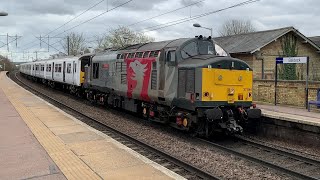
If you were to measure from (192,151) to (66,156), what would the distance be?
354cm

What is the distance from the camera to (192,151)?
32.4 feet

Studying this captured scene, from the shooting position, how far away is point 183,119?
1129 cm

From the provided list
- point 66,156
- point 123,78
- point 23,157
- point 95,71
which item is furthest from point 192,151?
point 95,71

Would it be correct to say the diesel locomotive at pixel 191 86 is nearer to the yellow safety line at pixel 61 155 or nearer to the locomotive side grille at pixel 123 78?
the locomotive side grille at pixel 123 78

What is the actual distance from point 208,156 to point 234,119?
2190 millimetres

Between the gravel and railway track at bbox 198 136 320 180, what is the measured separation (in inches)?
6.2

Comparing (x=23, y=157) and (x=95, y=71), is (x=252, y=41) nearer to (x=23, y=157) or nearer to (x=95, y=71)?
(x=95, y=71)

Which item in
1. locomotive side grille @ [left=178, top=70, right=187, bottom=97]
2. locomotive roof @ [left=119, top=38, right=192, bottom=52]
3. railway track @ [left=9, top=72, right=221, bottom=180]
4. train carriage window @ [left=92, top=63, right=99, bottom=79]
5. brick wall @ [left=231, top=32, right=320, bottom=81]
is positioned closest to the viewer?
railway track @ [left=9, top=72, right=221, bottom=180]

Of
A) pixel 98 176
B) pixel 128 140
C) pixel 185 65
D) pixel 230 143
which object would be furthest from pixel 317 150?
Result: pixel 98 176

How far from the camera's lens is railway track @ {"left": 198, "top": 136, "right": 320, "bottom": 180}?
26.5ft

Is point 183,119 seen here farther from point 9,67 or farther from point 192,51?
point 9,67

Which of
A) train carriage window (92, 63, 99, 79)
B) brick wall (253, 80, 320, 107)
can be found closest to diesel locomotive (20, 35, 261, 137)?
train carriage window (92, 63, 99, 79)

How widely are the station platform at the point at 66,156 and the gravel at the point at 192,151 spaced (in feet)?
5.02

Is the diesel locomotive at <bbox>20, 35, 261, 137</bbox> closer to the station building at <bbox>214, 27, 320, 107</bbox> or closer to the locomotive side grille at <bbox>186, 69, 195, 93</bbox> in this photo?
the locomotive side grille at <bbox>186, 69, 195, 93</bbox>
